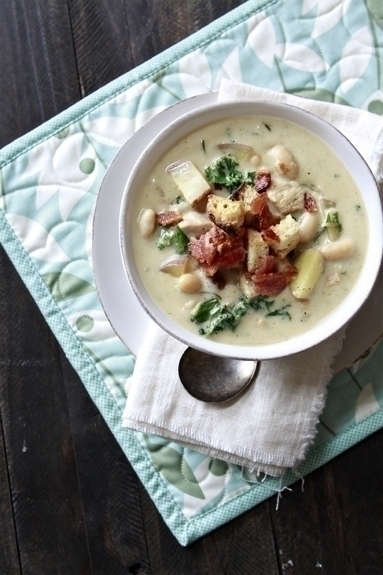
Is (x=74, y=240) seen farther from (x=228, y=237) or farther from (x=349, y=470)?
(x=349, y=470)

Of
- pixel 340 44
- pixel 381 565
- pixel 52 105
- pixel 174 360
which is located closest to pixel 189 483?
pixel 174 360

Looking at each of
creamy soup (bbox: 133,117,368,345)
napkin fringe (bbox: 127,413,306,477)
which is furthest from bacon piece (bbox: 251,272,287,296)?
napkin fringe (bbox: 127,413,306,477)

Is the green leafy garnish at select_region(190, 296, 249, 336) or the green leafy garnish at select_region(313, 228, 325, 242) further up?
the green leafy garnish at select_region(313, 228, 325, 242)

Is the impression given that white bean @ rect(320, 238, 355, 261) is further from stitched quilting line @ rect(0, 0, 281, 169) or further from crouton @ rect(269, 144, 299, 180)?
stitched quilting line @ rect(0, 0, 281, 169)

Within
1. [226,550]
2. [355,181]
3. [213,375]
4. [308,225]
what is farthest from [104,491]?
[355,181]

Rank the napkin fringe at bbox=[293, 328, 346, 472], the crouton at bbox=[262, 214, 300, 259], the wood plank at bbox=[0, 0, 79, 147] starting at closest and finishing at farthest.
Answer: the crouton at bbox=[262, 214, 300, 259] < the napkin fringe at bbox=[293, 328, 346, 472] < the wood plank at bbox=[0, 0, 79, 147]

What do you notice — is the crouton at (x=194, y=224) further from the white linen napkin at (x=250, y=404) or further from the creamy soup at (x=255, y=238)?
the white linen napkin at (x=250, y=404)
